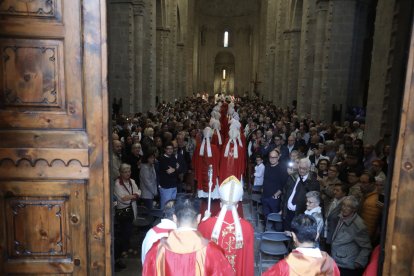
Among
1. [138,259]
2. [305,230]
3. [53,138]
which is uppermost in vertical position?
[53,138]

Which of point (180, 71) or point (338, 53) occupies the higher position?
point (338, 53)

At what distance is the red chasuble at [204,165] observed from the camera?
9039mm

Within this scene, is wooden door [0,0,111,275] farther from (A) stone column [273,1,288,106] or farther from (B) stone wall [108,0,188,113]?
(A) stone column [273,1,288,106]

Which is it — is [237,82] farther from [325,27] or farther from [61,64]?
[61,64]

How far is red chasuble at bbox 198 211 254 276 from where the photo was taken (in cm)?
420

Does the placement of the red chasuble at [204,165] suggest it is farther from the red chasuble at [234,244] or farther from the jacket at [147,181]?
the red chasuble at [234,244]

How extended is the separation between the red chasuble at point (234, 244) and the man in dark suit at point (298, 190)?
1.85 metres

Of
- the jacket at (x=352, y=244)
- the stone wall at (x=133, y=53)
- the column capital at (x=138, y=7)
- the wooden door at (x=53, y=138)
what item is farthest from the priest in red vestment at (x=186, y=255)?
the column capital at (x=138, y=7)

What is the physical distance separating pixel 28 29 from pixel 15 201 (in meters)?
1.33

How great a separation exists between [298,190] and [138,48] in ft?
37.7

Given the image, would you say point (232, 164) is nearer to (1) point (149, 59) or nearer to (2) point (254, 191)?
(2) point (254, 191)

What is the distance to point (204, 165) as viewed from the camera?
913 centimetres

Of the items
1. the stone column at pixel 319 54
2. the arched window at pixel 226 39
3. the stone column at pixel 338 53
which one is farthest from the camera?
the arched window at pixel 226 39

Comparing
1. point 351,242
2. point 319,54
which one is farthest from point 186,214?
point 319,54
